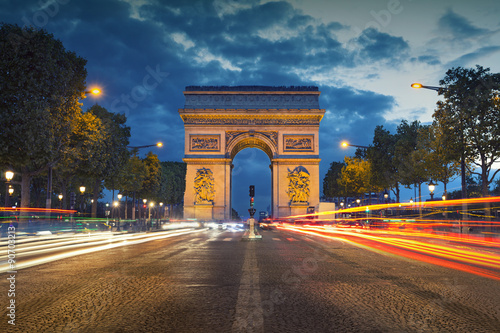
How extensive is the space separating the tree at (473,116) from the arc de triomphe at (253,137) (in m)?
28.0

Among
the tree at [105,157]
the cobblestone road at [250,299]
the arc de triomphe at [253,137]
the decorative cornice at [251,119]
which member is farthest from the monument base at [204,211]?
the cobblestone road at [250,299]

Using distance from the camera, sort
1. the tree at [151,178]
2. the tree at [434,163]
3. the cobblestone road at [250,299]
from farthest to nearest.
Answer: the tree at [151,178]
the tree at [434,163]
the cobblestone road at [250,299]

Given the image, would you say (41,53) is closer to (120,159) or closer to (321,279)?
(120,159)

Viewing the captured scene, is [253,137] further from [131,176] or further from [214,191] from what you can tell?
[131,176]

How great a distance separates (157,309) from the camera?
15.2 ft

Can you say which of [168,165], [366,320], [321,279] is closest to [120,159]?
[321,279]

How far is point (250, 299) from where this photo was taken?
5117 mm

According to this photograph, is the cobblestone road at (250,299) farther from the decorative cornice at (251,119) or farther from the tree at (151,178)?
the tree at (151,178)

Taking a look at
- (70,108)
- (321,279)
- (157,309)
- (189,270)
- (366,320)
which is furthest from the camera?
(70,108)

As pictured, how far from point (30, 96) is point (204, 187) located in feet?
95.5

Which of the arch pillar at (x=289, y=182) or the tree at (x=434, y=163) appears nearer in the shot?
the tree at (x=434, y=163)

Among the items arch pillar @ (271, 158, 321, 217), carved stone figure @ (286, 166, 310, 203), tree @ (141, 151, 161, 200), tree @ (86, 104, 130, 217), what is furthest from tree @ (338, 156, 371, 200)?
tree @ (86, 104, 130, 217)

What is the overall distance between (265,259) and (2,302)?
608 cm

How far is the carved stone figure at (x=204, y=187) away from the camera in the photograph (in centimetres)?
5116
